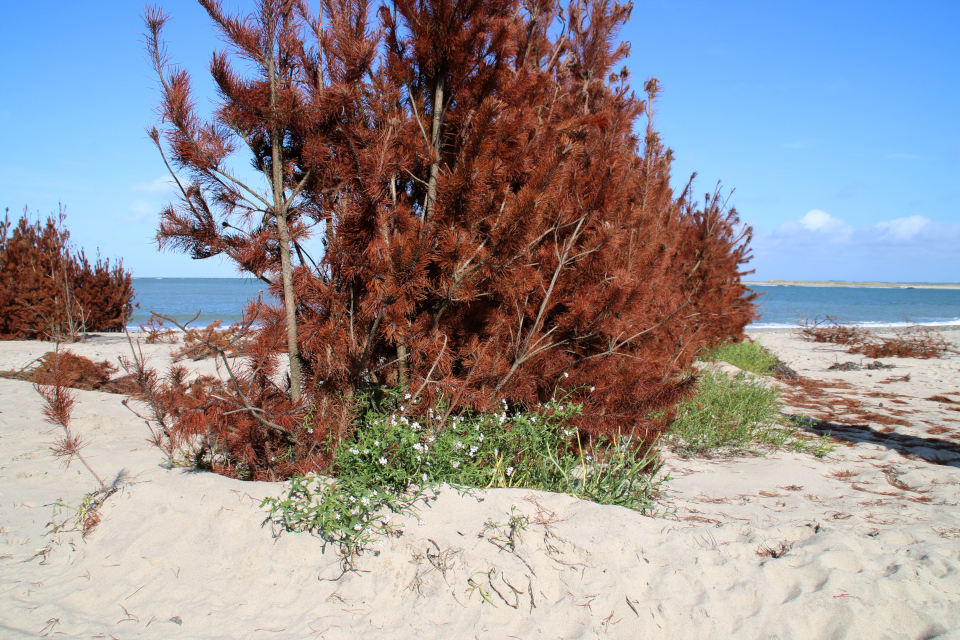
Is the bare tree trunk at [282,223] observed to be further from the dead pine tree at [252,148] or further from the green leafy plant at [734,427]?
the green leafy plant at [734,427]

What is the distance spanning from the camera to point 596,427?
362cm

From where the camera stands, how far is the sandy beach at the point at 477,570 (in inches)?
88.4

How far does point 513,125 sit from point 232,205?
5.83ft

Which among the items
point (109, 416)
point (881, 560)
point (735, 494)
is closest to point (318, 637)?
point (881, 560)

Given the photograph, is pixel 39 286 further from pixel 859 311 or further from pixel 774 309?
pixel 859 311

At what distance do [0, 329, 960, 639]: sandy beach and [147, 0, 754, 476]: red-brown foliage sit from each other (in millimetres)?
649

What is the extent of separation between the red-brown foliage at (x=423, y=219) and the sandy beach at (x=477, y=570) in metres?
0.65

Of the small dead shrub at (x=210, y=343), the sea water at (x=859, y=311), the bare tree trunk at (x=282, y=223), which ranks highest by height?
the bare tree trunk at (x=282, y=223)

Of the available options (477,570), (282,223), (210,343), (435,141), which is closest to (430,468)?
(477,570)

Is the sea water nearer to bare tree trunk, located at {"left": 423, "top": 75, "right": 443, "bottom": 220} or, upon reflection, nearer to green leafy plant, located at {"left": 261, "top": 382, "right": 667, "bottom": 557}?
green leafy plant, located at {"left": 261, "top": 382, "right": 667, "bottom": 557}

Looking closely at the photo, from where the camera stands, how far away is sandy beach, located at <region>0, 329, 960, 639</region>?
7.37 ft

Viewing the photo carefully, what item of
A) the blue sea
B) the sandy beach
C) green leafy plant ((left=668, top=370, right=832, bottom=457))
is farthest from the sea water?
the sandy beach

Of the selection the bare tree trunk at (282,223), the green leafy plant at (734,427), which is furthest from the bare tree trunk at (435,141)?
the green leafy plant at (734,427)

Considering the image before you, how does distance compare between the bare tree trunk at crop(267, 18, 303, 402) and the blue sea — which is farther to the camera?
the blue sea
